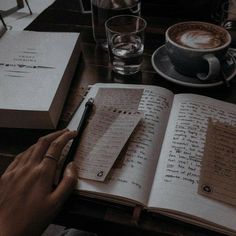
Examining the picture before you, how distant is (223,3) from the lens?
84cm

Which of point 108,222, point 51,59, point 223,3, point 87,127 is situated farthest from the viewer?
point 223,3

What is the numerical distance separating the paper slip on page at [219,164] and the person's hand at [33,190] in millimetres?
188

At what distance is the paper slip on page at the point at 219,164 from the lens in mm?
453

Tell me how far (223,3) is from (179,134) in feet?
1.54

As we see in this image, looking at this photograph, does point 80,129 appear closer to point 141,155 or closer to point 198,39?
point 141,155

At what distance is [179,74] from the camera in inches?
26.5

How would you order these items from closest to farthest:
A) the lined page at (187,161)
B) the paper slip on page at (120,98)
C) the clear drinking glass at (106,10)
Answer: the lined page at (187,161)
the paper slip on page at (120,98)
the clear drinking glass at (106,10)

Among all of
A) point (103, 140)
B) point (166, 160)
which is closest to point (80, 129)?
point (103, 140)

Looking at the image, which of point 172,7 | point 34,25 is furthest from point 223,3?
point 34,25

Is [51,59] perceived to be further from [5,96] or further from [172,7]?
[172,7]

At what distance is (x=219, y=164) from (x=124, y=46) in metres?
0.35

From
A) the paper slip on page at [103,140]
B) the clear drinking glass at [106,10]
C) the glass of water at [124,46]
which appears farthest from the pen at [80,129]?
the clear drinking glass at [106,10]

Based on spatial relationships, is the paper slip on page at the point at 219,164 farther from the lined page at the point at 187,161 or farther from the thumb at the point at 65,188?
the thumb at the point at 65,188

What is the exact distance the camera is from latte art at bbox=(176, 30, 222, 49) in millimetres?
651
